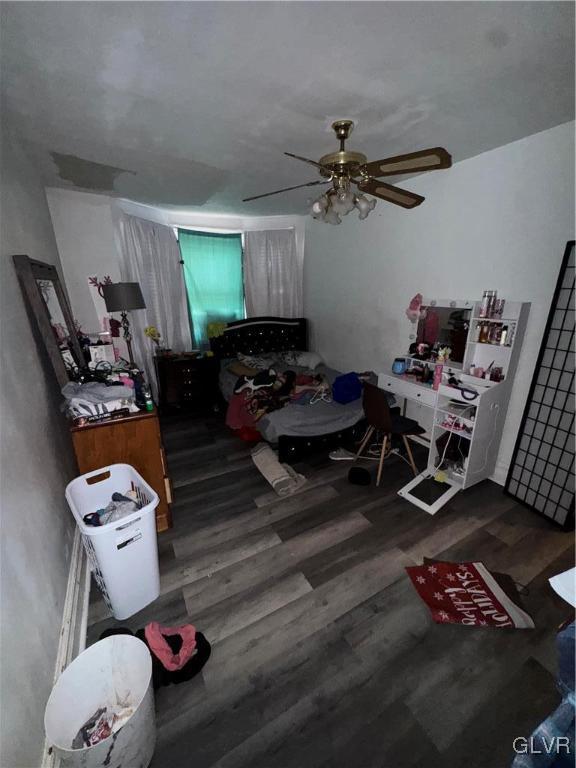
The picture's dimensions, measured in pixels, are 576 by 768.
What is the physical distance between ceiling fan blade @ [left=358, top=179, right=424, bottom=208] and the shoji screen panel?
1.24m

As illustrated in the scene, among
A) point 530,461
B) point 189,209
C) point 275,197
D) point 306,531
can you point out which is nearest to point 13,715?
point 306,531

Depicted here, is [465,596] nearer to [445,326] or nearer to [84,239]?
[445,326]

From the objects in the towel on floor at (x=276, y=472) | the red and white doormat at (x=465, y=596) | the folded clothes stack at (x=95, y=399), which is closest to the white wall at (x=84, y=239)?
the folded clothes stack at (x=95, y=399)

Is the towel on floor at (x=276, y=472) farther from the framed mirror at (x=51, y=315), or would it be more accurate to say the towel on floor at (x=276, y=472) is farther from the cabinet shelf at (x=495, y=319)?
the cabinet shelf at (x=495, y=319)

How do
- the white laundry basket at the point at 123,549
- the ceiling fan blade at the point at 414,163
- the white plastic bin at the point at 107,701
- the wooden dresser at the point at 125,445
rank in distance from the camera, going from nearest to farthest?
the white plastic bin at the point at 107,701
the ceiling fan blade at the point at 414,163
the white laundry basket at the point at 123,549
the wooden dresser at the point at 125,445

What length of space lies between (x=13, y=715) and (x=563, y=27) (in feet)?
10.8

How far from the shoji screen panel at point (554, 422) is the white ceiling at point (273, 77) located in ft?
3.88

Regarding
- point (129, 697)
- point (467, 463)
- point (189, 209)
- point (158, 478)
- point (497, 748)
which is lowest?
point (497, 748)

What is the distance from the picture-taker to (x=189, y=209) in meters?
4.11

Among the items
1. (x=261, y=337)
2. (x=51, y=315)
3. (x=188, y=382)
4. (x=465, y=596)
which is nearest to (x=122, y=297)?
(x=51, y=315)

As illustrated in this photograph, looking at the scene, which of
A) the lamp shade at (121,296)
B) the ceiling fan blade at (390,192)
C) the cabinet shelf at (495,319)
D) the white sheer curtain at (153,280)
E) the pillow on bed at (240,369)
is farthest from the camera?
the pillow on bed at (240,369)

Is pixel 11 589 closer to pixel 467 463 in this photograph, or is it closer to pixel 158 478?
pixel 158 478

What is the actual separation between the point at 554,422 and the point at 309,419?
6.41 ft

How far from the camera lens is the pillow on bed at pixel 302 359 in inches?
177
